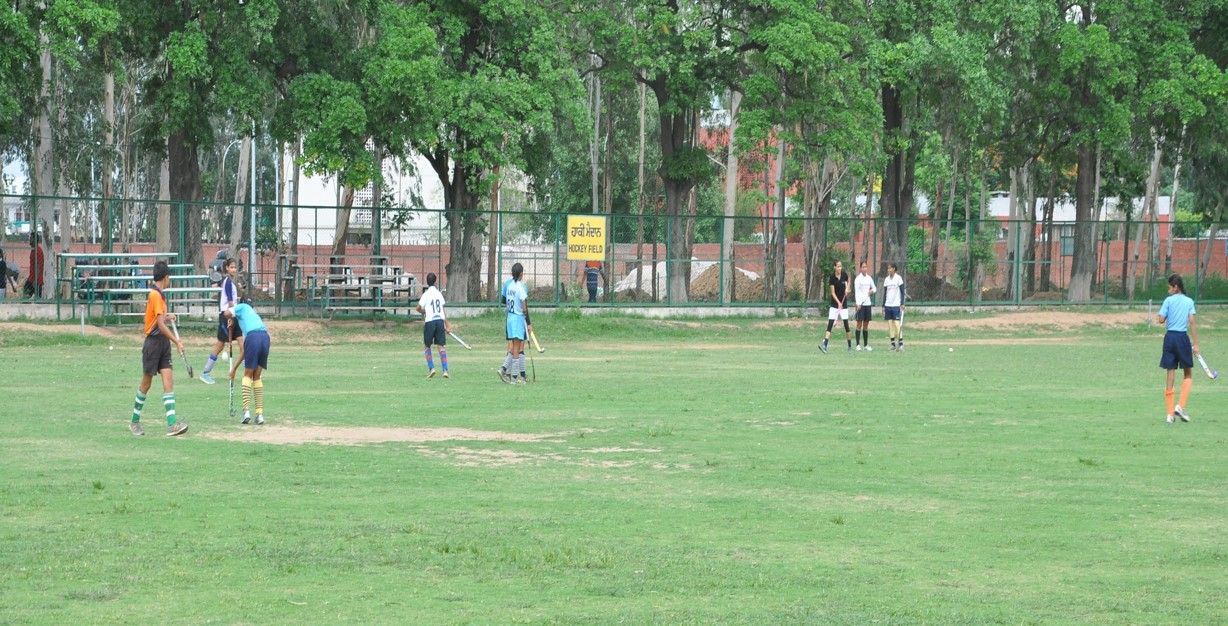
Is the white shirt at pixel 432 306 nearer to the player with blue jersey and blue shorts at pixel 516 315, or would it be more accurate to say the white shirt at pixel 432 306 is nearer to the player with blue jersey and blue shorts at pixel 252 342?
the player with blue jersey and blue shorts at pixel 516 315

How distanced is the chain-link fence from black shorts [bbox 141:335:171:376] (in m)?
21.7

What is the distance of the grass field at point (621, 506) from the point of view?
10.2m

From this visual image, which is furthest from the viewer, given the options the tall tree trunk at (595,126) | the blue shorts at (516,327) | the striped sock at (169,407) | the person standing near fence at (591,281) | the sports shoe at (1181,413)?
the tall tree trunk at (595,126)

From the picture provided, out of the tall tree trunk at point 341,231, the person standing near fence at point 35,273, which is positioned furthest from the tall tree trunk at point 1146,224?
the person standing near fence at point 35,273

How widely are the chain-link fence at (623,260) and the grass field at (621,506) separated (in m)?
17.3

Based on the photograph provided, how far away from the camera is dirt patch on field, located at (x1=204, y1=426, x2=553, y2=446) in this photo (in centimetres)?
1853

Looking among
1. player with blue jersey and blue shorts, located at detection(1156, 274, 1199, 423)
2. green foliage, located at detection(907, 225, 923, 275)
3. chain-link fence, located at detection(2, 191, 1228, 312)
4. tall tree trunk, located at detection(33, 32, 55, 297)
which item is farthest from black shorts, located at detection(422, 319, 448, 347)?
green foliage, located at detection(907, 225, 923, 275)

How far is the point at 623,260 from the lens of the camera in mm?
49281

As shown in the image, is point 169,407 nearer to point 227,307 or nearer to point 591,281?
point 227,307

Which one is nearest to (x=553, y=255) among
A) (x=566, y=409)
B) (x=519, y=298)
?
(x=519, y=298)

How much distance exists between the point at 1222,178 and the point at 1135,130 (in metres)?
14.5

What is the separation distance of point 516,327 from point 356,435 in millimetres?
7573

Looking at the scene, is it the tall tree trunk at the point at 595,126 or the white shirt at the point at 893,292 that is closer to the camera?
the white shirt at the point at 893,292

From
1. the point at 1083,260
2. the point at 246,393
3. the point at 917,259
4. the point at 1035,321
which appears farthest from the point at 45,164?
the point at 1083,260
